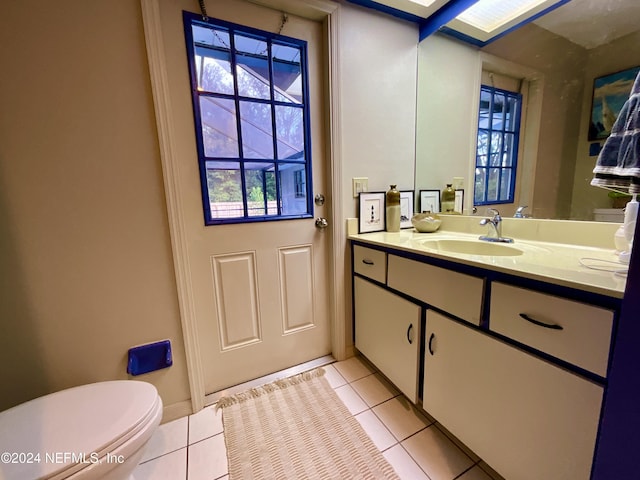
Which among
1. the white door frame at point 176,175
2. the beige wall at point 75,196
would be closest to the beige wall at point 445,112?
the white door frame at point 176,175

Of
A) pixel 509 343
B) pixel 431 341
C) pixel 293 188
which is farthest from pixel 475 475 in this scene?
pixel 293 188

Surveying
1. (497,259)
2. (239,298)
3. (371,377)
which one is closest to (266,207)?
(239,298)

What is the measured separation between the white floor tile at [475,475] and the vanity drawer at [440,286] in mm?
622

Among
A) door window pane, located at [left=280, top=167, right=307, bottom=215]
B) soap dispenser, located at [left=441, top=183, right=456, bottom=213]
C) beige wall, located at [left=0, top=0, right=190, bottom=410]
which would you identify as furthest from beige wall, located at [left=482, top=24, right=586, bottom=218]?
beige wall, located at [left=0, top=0, right=190, bottom=410]

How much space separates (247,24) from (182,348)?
1619mm

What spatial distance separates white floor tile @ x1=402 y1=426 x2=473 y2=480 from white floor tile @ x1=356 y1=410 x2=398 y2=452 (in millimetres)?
67

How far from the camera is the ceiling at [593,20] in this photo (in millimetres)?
847

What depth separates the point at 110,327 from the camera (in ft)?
3.47

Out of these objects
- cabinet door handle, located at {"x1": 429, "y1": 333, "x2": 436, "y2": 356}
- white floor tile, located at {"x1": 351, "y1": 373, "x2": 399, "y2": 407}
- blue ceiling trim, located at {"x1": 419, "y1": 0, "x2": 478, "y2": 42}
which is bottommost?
white floor tile, located at {"x1": 351, "y1": 373, "x2": 399, "y2": 407}

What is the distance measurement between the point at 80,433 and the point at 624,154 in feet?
5.75

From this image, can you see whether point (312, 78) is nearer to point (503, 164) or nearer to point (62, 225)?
point (503, 164)

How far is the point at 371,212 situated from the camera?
1.53 meters

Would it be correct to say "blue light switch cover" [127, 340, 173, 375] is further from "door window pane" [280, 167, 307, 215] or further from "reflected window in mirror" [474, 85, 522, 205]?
"reflected window in mirror" [474, 85, 522, 205]

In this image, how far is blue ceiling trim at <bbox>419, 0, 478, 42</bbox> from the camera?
1302 mm
